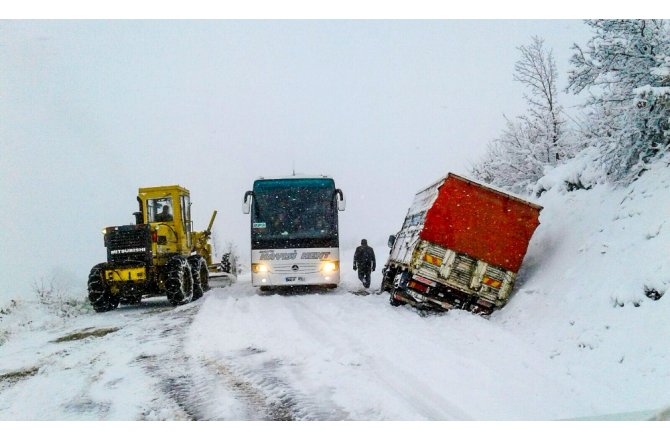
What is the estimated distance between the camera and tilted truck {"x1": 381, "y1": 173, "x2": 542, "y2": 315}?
984cm

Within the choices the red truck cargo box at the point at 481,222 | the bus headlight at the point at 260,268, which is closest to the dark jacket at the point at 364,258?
the bus headlight at the point at 260,268

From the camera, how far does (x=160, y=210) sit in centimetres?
1478

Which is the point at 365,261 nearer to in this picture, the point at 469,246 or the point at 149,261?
the point at 149,261

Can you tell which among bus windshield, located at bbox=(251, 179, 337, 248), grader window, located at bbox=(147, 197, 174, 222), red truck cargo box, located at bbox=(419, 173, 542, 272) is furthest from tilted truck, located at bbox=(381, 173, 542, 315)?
grader window, located at bbox=(147, 197, 174, 222)

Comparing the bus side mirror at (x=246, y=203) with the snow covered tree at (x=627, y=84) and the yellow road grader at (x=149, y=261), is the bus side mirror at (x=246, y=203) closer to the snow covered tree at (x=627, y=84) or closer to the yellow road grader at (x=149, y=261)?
the yellow road grader at (x=149, y=261)

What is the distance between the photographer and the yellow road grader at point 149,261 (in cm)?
1296

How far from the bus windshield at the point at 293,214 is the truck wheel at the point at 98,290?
12.9 ft

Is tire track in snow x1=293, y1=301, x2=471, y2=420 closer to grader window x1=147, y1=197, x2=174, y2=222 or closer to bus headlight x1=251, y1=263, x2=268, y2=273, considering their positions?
bus headlight x1=251, y1=263, x2=268, y2=273

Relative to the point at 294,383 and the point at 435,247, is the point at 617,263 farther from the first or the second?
the point at 294,383

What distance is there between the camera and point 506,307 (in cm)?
970

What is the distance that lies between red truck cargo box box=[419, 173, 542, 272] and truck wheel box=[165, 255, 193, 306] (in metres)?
6.40

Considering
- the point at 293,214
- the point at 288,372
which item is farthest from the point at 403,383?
the point at 293,214

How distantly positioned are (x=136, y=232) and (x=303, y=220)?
438cm

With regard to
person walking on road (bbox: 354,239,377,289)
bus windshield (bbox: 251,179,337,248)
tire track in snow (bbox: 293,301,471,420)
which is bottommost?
person walking on road (bbox: 354,239,377,289)
